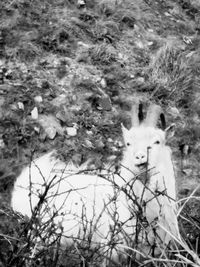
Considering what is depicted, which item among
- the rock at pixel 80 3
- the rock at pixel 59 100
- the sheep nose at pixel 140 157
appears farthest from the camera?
the rock at pixel 80 3

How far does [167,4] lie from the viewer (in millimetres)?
11000

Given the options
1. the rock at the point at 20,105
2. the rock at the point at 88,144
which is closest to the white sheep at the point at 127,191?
the rock at the point at 88,144

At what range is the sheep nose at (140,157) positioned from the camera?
188 inches

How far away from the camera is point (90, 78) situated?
330 inches

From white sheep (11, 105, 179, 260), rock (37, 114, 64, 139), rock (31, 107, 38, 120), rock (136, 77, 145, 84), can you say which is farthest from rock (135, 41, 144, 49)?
white sheep (11, 105, 179, 260)

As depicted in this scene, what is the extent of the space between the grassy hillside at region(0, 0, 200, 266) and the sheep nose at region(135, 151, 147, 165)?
200 cm

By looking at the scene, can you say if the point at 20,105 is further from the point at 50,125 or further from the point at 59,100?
the point at 59,100

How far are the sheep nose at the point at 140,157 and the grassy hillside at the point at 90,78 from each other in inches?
78.6

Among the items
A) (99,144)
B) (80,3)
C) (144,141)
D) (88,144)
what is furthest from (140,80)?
(144,141)

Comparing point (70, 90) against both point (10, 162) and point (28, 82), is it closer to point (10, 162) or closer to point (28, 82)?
point (28, 82)

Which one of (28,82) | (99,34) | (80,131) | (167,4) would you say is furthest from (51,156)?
(167,4)

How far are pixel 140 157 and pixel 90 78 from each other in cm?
381

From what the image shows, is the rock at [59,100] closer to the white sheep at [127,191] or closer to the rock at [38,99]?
the rock at [38,99]

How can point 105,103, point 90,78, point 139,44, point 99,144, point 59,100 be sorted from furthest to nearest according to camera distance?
point 139,44 < point 90,78 < point 105,103 < point 59,100 < point 99,144
